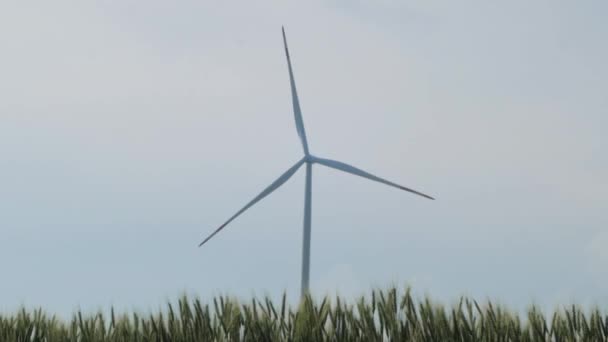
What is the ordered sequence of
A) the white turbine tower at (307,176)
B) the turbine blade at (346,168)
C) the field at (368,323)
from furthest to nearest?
the turbine blade at (346,168)
the white turbine tower at (307,176)
the field at (368,323)

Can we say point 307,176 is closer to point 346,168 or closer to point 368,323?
point 346,168

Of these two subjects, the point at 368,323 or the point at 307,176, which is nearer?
the point at 368,323

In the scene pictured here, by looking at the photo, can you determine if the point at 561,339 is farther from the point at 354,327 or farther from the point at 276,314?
the point at 276,314

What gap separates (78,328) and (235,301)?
3320 mm

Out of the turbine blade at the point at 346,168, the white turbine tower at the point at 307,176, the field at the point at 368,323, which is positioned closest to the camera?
the field at the point at 368,323

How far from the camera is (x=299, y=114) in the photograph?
26922 millimetres

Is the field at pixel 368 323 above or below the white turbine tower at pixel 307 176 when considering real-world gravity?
below

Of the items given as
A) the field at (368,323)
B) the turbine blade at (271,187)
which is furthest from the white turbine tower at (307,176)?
the field at (368,323)

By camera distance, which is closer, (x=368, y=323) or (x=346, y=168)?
(x=368, y=323)

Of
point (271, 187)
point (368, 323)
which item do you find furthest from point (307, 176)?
point (368, 323)

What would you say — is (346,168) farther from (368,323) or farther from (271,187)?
(368,323)

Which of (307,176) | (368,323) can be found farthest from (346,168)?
(368,323)

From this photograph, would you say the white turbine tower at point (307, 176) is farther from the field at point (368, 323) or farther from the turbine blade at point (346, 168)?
the field at point (368, 323)

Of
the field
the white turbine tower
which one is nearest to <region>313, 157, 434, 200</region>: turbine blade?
the white turbine tower
